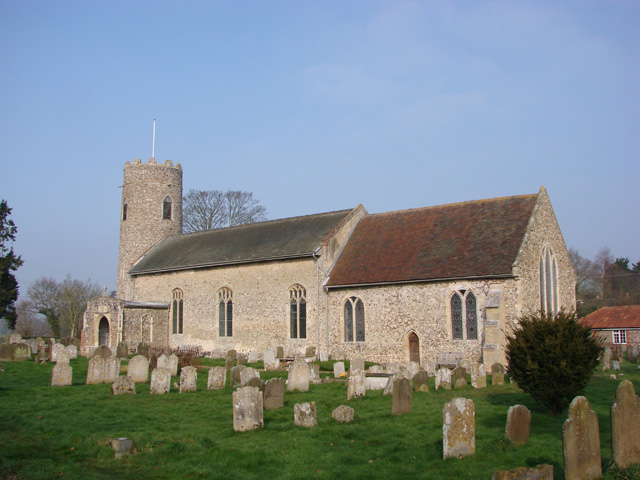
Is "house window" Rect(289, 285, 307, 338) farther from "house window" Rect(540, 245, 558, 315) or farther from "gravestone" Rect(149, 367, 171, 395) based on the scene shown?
"gravestone" Rect(149, 367, 171, 395)

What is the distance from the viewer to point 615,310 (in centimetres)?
4512

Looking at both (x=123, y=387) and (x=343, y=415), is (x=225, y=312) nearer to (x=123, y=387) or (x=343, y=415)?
(x=123, y=387)

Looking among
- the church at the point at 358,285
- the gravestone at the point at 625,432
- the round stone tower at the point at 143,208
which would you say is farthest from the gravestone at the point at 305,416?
the round stone tower at the point at 143,208

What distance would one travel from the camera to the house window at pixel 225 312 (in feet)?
102

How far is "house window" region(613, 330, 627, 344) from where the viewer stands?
142 ft

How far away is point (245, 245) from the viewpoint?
32.2 m

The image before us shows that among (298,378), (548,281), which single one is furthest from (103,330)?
(548,281)

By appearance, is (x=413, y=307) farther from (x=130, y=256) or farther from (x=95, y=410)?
(x=130, y=256)

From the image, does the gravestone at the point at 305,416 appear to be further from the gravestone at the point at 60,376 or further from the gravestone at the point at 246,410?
the gravestone at the point at 60,376

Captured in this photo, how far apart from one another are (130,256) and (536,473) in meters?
35.0

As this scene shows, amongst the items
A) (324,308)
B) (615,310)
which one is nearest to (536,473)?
(324,308)

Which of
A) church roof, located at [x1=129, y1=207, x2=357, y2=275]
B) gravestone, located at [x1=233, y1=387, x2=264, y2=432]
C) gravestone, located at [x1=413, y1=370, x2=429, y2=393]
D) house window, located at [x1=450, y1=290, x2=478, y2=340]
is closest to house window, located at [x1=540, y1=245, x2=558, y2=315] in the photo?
house window, located at [x1=450, y1=290, x2=478, y2=340]

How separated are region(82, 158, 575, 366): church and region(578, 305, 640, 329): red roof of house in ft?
58.9

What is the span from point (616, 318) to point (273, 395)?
38.1 m
